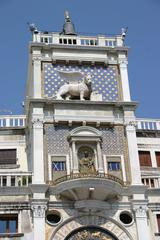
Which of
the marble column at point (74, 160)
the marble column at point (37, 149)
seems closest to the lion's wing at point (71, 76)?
the marble column at point (37, 149)

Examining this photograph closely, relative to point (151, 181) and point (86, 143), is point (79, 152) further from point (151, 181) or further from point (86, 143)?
point (151, 181)

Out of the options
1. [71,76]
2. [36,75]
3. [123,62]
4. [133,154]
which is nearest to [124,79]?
[123,62]

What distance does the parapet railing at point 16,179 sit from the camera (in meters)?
27.3

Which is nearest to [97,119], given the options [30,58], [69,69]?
[69,69]

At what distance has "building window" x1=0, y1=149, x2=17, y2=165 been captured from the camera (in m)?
30.3

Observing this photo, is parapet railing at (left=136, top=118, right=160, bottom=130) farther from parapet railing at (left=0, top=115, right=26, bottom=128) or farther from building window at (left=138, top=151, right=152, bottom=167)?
parapet railing at (left=0, top=115, right=26, bottom=128)

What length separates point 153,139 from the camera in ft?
105

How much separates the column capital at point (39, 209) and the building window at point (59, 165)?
2.05 metres

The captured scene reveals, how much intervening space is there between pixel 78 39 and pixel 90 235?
11.3 metres

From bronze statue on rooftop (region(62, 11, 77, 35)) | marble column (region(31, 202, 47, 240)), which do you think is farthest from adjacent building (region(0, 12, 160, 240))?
bronze statue on rooftop (region(62, 11, 77, 35))

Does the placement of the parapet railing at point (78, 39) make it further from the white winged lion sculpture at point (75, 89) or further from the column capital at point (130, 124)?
the column capital at point (130, 124)

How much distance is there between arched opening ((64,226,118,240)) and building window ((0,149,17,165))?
5808 millimetres

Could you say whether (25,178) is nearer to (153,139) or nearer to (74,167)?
(74,167)

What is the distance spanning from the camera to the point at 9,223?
26.4m
